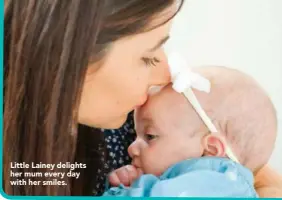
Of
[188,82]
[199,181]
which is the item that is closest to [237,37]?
[188,82]

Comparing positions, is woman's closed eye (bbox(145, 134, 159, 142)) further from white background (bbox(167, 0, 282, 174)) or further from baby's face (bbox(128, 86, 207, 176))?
white background (bbox(167, 0, 282, 174))

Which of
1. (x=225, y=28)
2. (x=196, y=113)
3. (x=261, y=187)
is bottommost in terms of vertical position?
(x=261, y=187)

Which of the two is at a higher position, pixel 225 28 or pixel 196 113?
pixel 225 28

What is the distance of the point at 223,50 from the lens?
0.65m

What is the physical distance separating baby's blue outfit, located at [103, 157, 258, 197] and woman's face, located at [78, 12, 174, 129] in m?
0.10

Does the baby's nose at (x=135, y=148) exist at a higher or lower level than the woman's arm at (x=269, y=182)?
higher

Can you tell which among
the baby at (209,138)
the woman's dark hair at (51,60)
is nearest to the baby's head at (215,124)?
the baby at (209,138)

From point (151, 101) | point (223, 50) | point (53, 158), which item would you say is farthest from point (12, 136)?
point (223, 50)

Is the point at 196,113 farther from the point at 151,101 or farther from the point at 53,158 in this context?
the point at 53,158

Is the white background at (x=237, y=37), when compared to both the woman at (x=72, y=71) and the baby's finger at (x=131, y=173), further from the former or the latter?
the baby's finger at (x=131, y=173)

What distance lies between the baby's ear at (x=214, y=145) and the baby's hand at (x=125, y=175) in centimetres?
10

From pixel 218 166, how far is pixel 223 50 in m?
0.15

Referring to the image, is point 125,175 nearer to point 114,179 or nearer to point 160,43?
point 114,179

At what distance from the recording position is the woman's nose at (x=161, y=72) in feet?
2.15
